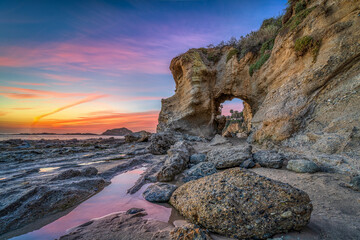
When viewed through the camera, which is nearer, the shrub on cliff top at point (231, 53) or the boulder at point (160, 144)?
the boulder at point (160, 144)

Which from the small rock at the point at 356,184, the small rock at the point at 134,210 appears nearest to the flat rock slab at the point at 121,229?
the small rock at the point at 134,210

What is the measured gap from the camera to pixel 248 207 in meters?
2.33

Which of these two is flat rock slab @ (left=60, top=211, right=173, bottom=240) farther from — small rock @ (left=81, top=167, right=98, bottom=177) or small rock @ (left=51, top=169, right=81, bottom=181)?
small rock @ (left=81, top=167, right=98, bottom=177)

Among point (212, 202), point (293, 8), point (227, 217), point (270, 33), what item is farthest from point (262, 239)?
point (270, 33)

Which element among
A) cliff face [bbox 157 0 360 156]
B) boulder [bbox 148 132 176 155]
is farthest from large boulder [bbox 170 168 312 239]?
boulder [bbox 148 132 176 155]

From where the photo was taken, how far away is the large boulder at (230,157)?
5.58m

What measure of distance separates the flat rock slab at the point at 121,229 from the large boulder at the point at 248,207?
0.57 metres

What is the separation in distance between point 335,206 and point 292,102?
231 inches

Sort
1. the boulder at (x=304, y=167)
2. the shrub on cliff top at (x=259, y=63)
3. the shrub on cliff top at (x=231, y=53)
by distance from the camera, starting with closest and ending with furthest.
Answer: the boulder at (x=304, y=167), the shrub on cliff top at (x=259, y=63), the shrub on cliff top at (x=231, y=53)

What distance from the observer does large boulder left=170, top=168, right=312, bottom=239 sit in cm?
218

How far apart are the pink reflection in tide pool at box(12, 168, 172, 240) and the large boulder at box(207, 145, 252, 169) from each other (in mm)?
2833

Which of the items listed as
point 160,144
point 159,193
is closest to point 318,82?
point 159,193

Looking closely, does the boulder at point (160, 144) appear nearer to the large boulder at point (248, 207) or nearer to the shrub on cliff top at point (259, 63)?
the large boulder at point (248, 207)

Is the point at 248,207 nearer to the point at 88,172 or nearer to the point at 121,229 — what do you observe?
the point at 121,229
